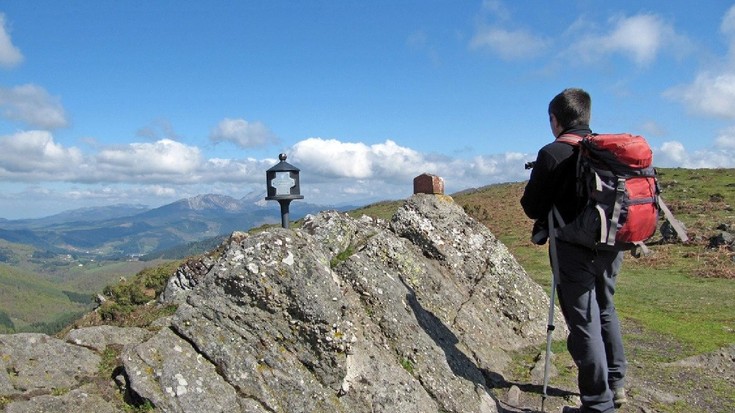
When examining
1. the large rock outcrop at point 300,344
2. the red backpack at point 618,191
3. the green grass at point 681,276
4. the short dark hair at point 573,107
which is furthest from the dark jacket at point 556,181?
the green grass at point 681,276

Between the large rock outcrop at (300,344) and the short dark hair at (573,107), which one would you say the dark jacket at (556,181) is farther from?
the large rock outcrop at (300,344)

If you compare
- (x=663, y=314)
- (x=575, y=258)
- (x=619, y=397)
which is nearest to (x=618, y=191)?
(x=575, y=258)

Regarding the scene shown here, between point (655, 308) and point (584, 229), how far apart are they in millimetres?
13497

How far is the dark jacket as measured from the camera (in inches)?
277

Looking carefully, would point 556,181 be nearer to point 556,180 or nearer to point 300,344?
point 556,180

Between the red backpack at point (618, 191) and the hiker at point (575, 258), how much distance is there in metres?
0.35

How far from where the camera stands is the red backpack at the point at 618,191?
6.39 meters

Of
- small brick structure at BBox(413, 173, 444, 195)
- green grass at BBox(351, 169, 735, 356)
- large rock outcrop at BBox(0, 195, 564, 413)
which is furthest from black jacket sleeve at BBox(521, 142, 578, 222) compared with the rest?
green grass at BBox(351, 169, 735, 356)

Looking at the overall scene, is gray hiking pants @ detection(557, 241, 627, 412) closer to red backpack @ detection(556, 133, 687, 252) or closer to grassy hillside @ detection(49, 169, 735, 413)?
red backpack @ detection(556, 133, 687, 252)

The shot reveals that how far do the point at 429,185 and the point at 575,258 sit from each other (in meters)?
6.95

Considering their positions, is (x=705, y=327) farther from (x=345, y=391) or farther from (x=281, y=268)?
(x=281, y=268)

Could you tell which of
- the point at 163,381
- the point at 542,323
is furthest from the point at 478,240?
the point at 163,381

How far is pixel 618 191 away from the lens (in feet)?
20.9

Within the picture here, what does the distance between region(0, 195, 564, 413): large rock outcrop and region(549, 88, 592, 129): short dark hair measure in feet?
14.5
